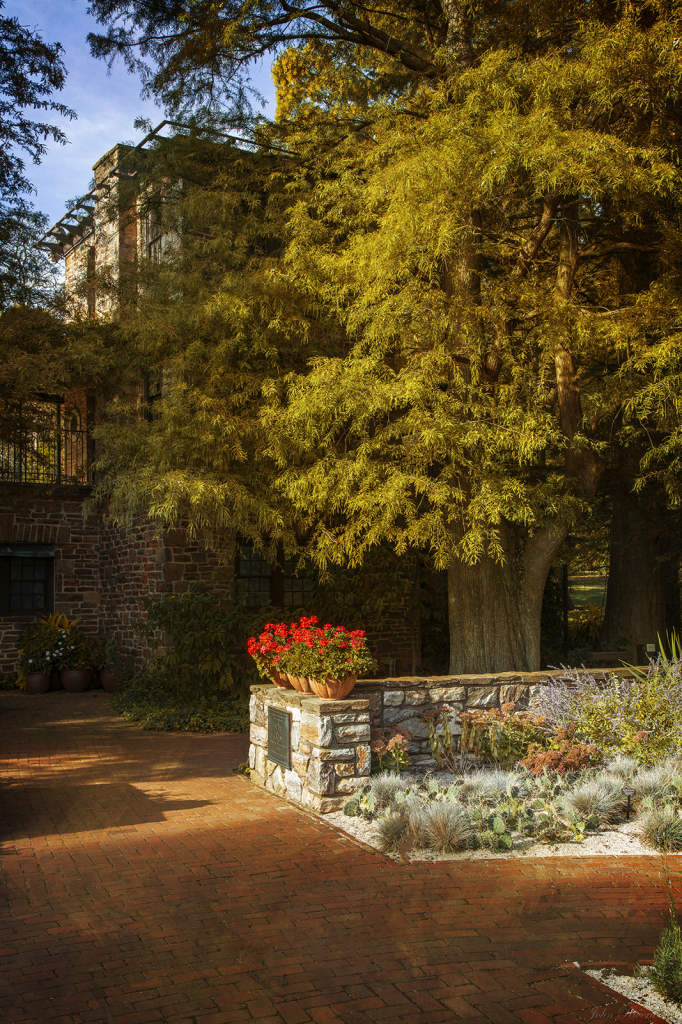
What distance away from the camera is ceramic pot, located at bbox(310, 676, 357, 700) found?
6.13m

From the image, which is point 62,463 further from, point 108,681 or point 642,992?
point 642,992

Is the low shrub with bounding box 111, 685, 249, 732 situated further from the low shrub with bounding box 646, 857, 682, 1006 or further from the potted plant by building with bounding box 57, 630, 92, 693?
the low shrub with bounding box 646, 857, 682, 1006

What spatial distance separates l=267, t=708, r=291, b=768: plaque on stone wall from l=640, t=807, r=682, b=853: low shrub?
2686 mm

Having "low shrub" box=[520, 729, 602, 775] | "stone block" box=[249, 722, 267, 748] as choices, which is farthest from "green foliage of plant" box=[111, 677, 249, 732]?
"low shrub" box=[520, 729, 602, 775]

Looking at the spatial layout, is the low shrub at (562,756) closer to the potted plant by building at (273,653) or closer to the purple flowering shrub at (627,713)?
the purple flowering shrub at (627,713)

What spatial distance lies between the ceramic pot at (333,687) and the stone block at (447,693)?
1133 millimetres

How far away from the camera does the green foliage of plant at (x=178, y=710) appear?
32.0 ft

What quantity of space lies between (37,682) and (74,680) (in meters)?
0.56

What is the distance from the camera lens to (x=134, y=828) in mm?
5754

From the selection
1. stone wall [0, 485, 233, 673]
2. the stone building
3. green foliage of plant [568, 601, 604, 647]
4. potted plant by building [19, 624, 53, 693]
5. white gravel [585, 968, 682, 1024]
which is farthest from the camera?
green foliage of plant [568, 601, 604, 647]

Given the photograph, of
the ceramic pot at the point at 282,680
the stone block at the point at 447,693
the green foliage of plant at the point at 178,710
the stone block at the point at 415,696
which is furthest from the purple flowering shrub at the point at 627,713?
the green foliage of plant at the point at 178,710

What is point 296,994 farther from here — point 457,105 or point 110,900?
point 457,105

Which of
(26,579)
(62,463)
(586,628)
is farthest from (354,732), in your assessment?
(62,463)

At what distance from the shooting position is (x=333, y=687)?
20.1 ft
